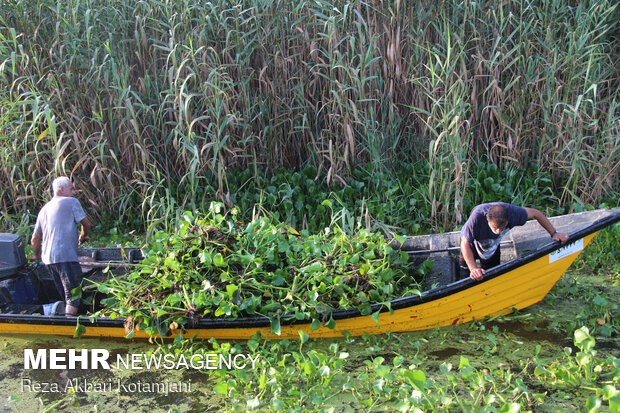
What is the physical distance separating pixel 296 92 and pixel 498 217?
9.10ft

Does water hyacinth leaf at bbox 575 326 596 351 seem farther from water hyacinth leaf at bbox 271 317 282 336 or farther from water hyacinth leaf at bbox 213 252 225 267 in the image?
water hyacinth leaf at bbox 213 252 225 267

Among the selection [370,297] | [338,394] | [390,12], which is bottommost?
[338,394]

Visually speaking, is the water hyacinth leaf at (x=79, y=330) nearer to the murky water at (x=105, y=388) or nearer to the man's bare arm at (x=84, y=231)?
the murky water at (x=105, y=388)

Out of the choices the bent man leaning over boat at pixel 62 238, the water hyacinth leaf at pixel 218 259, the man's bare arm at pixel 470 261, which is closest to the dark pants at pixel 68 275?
the bent man leaning over boat at pixel 62 238

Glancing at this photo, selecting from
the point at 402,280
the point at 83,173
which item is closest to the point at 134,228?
the point at 83,173

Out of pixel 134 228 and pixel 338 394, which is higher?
pixel 134 228

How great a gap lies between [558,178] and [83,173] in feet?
16.6

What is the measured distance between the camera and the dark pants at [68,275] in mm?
4270

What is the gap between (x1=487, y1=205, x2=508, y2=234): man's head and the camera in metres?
3.95

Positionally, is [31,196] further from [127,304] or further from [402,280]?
[402,280]

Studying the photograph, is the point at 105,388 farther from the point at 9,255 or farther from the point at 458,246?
the point at 458,246

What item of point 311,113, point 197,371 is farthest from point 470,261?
→ point 311,113

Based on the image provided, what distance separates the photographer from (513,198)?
5637 millimetres

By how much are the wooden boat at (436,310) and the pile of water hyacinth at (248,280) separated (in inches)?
3.6
